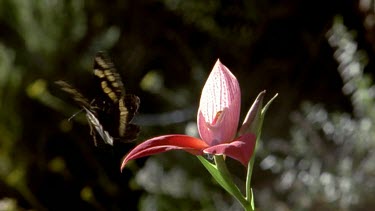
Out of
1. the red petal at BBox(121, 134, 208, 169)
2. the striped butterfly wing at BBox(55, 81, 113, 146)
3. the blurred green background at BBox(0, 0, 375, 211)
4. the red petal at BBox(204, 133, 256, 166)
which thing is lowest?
the blurred green background at BBox(0, 0, 375, 211)

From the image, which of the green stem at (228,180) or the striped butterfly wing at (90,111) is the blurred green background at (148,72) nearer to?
the striped butterfly wing at (90,111)

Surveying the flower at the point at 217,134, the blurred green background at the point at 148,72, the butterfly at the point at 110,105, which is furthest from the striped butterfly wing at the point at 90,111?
the blurred green background at the point at 148,72

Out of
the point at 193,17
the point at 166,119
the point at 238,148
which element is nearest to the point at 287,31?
the point at 193,17

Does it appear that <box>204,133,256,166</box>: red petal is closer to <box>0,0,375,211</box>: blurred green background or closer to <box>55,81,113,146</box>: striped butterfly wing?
<box>55,81,113,146</box>: striped butterfly wing

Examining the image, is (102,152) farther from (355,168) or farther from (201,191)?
(355,168)

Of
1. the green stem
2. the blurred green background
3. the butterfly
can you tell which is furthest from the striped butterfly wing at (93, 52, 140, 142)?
the blurred green background

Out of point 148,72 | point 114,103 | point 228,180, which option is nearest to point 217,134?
point 228,180
